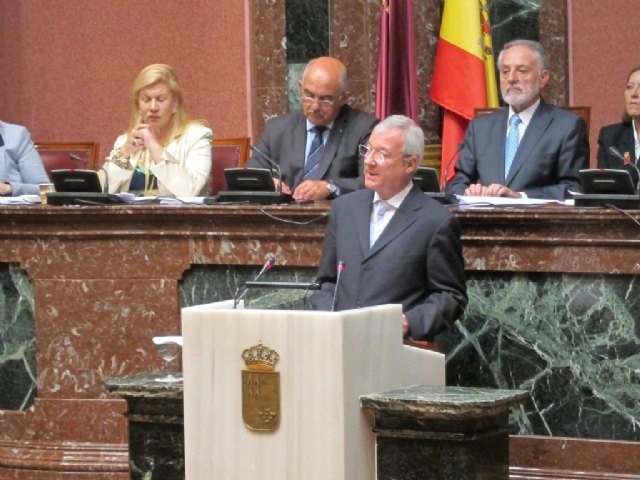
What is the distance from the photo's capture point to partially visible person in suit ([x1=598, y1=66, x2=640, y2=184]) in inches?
240

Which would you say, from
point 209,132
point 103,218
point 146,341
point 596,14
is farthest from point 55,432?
point 596,14

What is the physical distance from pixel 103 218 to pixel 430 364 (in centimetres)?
164

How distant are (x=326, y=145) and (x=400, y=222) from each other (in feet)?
5.09

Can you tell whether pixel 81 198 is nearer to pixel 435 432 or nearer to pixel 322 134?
pixel 322 134

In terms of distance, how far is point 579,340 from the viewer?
15.1 ft

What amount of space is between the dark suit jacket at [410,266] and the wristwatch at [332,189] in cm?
113

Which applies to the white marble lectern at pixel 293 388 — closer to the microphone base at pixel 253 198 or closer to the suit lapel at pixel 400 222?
the suit lapel at pixel 400 222

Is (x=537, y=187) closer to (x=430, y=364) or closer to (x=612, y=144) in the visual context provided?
(x=612, y=144)

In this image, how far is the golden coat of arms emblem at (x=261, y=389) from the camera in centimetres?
352

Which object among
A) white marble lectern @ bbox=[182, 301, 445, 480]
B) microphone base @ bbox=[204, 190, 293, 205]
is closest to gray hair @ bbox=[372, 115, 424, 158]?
microphone base @ bbox=[204, 190, 293, 205]

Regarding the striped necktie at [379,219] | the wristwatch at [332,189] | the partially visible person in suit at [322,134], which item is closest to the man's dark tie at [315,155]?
the partially visible person in suit at [322,134]

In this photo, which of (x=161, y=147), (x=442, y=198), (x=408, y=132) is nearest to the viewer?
(x=408, y=132)

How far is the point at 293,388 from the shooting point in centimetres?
350

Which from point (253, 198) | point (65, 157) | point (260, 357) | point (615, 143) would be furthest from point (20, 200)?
point (615, 143)
